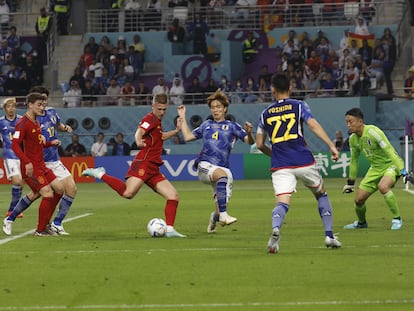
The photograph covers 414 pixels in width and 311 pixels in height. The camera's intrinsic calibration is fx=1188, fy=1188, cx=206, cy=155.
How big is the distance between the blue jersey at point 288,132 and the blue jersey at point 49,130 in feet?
17.3

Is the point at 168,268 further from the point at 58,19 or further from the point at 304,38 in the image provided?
the point at 58,19

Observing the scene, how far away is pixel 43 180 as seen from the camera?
1781 centimetres

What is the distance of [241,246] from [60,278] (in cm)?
399

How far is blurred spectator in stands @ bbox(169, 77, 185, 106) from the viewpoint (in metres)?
44.1

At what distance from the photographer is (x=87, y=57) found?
153 ft

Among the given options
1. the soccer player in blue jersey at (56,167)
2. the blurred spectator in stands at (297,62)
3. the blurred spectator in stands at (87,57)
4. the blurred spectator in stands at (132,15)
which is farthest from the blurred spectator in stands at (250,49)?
the soccer player in blue jersey at (56,167)

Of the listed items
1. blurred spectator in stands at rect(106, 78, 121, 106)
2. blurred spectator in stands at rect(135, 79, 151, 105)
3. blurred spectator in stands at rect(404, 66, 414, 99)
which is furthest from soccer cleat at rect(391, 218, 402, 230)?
blurred spectator in stands at rect(106, 78, 121, 106)

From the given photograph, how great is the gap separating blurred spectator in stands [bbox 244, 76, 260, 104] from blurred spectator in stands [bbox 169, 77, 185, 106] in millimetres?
2410

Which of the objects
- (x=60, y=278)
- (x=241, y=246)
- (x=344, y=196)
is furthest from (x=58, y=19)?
(x=60, y=278)

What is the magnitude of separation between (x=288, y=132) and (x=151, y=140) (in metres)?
3.65

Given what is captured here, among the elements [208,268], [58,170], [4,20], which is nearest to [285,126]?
[208,268]

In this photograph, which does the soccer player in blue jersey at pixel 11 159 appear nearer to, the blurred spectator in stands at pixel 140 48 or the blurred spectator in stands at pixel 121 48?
the blurred spectator in stands at pixel 121 48

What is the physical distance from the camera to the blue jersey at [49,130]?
62.2ft

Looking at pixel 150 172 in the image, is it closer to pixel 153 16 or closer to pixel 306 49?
pixel 306 49
